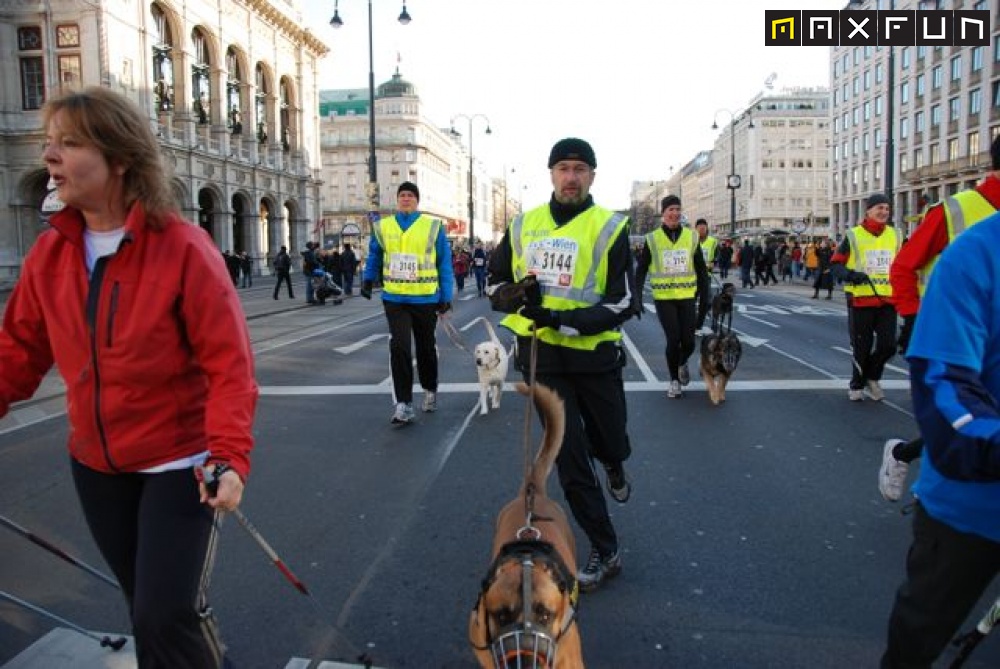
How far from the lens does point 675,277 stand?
27.5 feet

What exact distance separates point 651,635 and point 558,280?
165cm

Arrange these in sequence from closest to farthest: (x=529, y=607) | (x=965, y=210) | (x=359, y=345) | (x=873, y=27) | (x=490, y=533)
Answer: (x=529, y=607) → (x=965, y=210) → (x=490, y=533) → (x=359, y=345) → (x=873, y=27)

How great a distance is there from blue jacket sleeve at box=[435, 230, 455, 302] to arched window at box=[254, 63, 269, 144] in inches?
1850

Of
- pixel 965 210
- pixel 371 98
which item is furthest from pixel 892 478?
pixel 371 98

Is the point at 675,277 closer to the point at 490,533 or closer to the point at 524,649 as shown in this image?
the point at 490,533

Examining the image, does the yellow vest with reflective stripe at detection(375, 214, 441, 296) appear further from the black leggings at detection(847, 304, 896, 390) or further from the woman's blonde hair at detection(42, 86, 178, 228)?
the woman's blonde hair at detection(42, 86, 178, 228)

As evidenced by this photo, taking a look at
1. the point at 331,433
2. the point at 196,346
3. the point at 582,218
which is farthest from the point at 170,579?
the point at 331,433

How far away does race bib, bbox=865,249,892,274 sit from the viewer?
26.2 ft

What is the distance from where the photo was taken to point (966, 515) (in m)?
2.05

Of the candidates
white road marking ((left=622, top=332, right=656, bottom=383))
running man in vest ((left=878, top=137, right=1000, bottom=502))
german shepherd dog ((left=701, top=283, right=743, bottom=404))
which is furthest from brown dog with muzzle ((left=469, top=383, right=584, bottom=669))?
white road marking ((left=622, top=332, right=656, bottom=383))

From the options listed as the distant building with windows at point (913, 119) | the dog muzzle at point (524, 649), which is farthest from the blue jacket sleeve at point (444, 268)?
the distant building with windows at point (913, 119)

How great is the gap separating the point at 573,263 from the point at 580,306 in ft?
0.68

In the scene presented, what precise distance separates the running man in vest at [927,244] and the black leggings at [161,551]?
2.40m

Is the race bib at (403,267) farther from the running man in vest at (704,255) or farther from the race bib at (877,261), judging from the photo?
the race bib at (877,261)
